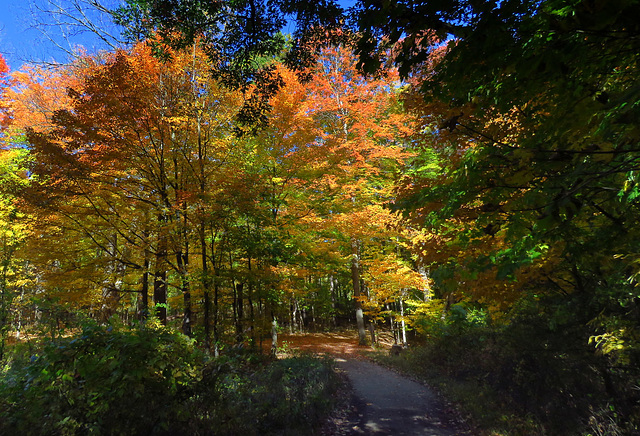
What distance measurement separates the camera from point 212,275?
869cm

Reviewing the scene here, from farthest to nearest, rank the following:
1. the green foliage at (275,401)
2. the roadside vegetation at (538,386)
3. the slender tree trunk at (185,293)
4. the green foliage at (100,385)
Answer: the slender tree trunk at (185,293), the roadside vegetation at (538,386), the green foliage at (275,401), the green foliage at (100,385)

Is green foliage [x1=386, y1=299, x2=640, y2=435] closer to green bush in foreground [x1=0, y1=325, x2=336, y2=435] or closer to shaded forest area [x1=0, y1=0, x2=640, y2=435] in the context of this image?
shaded forest area [x1=0, y1=0, x2=640, y2=435]

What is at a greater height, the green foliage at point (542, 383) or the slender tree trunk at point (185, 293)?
the slender tree trunk at point (185, 293)

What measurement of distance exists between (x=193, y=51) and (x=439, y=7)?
1062 centimetres

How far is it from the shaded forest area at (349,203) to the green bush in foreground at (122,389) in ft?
0.10

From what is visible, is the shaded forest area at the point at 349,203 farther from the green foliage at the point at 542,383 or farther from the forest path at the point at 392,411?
the forest path at the point at 392,411

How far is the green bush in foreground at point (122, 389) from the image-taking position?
2895mm

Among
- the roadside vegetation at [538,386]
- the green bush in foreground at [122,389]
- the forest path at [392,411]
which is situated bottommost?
the forest path at [392,411]

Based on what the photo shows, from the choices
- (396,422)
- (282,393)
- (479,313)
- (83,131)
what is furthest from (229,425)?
(479,313)

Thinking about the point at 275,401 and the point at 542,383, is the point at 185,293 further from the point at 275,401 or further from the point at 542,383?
the point at 542,383

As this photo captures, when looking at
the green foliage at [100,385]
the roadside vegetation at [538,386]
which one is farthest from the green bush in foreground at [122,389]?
the roadside vegetation at [538,386]

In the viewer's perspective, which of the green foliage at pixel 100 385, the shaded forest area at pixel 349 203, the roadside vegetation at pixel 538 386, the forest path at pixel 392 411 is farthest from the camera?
the forest path at pixel 392 411

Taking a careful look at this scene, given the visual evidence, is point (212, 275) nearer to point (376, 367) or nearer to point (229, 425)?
point (229, 425)

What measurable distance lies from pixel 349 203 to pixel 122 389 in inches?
514
